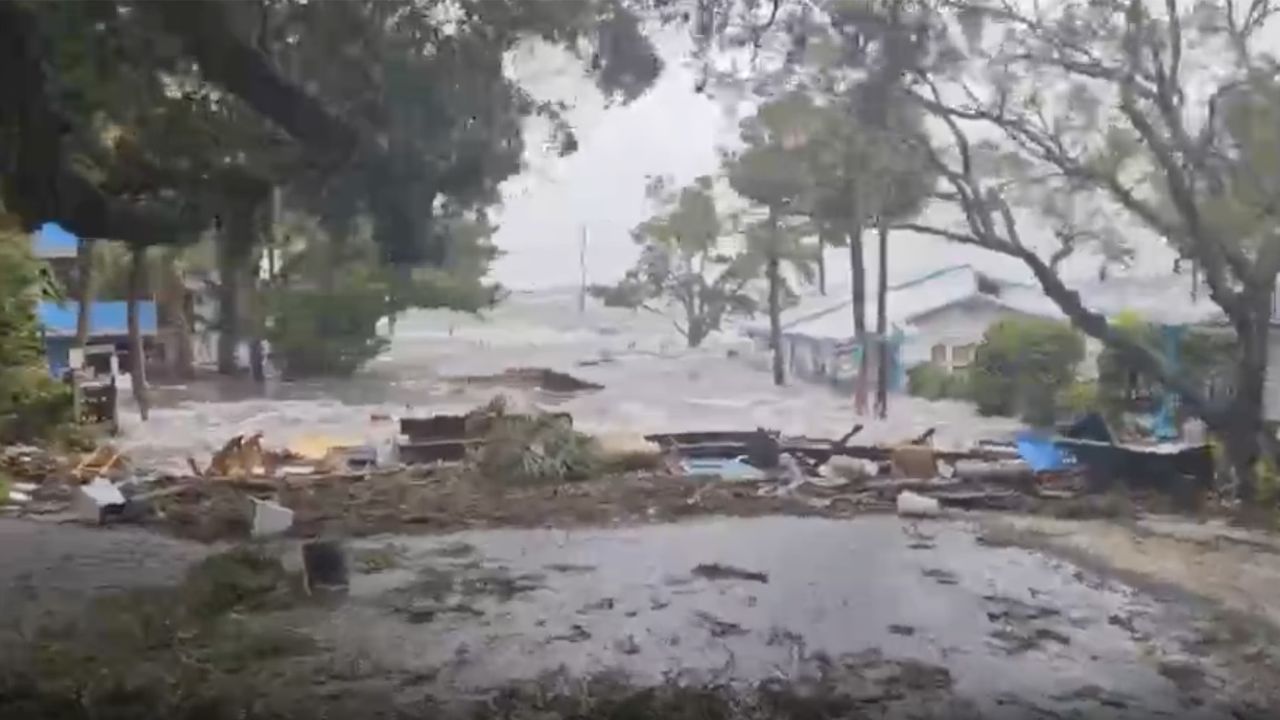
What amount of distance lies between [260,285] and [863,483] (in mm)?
927

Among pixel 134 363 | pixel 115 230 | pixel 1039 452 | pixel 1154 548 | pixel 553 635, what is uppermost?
pixel 115 230

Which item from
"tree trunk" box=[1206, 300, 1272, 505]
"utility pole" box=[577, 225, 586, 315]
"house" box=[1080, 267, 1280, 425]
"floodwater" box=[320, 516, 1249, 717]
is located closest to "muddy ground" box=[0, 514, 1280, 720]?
"floodwater" box=[320, 516, 1249, 717]

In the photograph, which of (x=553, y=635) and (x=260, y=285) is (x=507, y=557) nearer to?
(x=553, y=635)

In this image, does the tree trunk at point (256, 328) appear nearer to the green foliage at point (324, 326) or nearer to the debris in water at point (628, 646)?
the green foliage at point (324, 326)

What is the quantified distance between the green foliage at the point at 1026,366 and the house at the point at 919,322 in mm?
18

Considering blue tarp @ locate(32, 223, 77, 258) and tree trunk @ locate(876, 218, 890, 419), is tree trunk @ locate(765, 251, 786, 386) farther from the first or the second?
blue tarp @ locate(32, 223, 77, 258)

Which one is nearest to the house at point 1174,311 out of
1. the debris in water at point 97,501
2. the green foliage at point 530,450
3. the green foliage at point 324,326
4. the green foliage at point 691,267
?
the green foliage at point 691,267

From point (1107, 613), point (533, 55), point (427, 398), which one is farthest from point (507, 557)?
point (1107, 613)

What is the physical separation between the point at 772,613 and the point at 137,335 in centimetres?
99

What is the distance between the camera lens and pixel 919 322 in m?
1.90

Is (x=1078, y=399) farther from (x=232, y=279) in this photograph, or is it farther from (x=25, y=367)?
(x=25, y=367)

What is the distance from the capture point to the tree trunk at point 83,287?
1.84 meters

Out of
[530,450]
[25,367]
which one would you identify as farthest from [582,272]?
[25,367]

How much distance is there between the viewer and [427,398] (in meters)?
1.92
